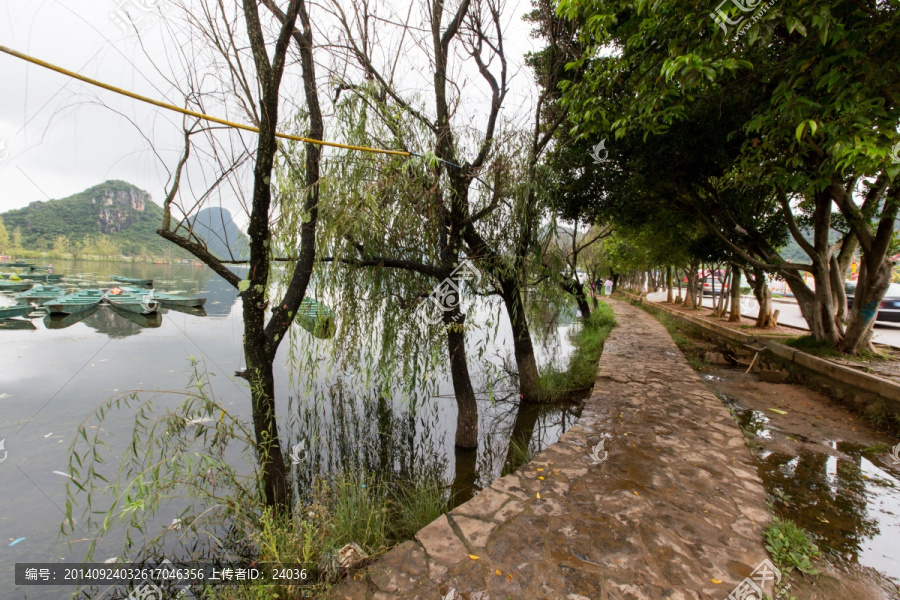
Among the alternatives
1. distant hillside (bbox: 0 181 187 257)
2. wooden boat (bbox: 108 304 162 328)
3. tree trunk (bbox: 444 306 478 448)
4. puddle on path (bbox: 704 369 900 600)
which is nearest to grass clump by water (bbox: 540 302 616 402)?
tree trunk (bbox: 444 306 478 448)

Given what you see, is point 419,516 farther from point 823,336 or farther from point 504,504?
point 823,336

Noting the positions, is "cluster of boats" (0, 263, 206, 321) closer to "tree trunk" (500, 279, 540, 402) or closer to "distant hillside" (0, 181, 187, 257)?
"distant hillside" (0, 181, 187, 257)

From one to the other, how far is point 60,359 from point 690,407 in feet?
40.9

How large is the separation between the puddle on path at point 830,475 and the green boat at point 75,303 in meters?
20.1

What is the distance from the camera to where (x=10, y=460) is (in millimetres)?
4180

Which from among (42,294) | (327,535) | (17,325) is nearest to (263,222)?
(327,535)

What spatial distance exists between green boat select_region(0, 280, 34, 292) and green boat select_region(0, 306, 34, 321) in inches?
393

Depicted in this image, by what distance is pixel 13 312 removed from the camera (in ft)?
42.5

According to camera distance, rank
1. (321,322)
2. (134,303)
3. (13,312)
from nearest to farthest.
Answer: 1. (321,322)
2. (13,312)
3. (134,303)

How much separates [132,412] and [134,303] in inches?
506

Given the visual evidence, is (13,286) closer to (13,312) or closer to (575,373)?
(13,312)

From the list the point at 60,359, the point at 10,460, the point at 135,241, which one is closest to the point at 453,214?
the point at 135,241

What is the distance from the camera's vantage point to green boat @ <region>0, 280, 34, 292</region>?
19797mm

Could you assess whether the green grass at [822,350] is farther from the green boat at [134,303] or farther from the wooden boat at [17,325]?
the wooden boat at [17,325]
